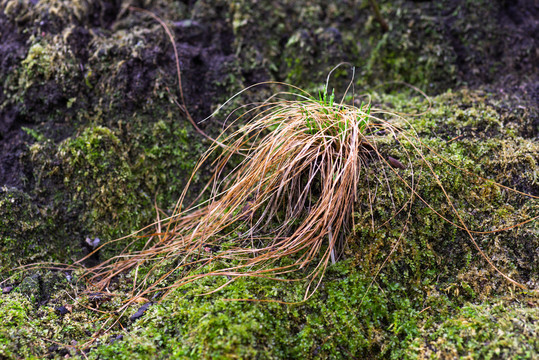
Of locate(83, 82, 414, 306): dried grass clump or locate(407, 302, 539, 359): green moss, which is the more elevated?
locate(83, 82, 414, 306): dried grass clump

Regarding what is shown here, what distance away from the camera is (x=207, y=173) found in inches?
99.7

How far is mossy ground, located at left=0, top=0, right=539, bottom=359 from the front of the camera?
1.64 m

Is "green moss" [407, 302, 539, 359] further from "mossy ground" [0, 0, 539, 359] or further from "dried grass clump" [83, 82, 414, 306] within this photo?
"dried grass clump" [83, 82, 414, 306]

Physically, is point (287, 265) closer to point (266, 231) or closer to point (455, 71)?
point (266, 231)

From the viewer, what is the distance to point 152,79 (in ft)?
8.43

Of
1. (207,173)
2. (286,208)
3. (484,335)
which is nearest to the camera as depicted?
(484,335)

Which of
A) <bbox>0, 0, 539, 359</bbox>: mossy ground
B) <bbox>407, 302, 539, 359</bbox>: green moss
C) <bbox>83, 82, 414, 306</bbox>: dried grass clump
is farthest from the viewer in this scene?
<bbox>83, 82, 414, 306</bbox>: dried grass clump

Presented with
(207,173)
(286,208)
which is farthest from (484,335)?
(207,173)

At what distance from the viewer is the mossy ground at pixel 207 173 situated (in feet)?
5.39

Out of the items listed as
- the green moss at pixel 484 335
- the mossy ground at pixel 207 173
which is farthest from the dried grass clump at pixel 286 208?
the green moss at pixel 484 335

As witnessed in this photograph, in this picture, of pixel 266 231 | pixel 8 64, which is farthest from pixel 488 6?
pixel 8 64

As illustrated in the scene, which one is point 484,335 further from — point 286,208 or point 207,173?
point 207,173

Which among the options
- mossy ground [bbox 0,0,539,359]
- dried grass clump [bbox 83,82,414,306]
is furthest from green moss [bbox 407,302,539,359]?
dried grass clump [bbox 83,82,414,306]

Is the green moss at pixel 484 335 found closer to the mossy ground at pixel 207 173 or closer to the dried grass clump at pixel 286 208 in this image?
the mossy ground at pixel 207 173
